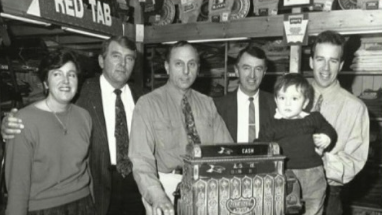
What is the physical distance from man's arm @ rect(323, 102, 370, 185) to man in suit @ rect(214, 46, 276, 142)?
27.3 inches

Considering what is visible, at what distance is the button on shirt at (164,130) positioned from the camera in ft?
6.79

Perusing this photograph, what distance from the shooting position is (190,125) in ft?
7.86

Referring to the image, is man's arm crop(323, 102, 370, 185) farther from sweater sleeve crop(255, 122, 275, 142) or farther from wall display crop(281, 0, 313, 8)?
wall display crop(281, 0, 313, 8)

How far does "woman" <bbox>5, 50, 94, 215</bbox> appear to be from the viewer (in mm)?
2162

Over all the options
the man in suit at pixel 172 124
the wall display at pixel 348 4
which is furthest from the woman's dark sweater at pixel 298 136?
the wall display at pixel 348 4

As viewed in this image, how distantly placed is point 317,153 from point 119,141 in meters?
1.48

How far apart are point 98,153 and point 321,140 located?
62.2 inches

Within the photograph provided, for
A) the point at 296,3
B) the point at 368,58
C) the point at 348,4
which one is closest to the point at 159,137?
the point at 296,3

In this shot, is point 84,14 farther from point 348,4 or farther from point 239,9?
point 348,4

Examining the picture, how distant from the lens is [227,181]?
5.45ft

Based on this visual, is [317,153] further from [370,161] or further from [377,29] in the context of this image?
[370,161]

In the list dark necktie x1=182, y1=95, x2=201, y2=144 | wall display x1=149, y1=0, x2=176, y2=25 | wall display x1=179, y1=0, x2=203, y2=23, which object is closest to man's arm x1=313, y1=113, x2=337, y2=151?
dark necktie x1=182, y1=95, x2=201, y2=144

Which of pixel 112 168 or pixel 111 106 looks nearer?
pixel 112 168

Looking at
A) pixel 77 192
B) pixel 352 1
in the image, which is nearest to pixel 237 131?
pixel 77 192
